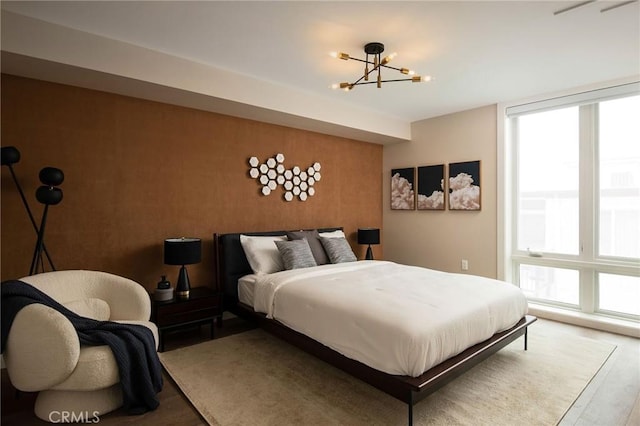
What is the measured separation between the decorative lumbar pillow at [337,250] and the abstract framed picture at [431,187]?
166 cm

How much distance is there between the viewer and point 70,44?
2.65m

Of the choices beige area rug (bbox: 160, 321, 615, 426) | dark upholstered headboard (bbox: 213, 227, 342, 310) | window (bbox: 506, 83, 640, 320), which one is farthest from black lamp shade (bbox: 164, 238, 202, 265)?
window (bbox: 506, 83, 640, 320)

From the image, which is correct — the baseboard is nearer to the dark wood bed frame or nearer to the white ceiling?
the dark wood bed frame

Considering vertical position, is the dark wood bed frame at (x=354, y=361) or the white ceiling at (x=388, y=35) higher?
the white ceiling at (x=388, y=35)

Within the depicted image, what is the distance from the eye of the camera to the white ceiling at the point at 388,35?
2.39 m

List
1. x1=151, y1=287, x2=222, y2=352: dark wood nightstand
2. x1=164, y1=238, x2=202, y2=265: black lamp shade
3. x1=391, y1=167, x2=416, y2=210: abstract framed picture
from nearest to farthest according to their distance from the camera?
1. x1=151, y1=287, x2=222, y2=352: dark wood nightstand
2. x1=164, y1=238, x2=202, y2=265: black lamp shade
3. x1=391, y1=167, x2=416, y2=210: abstract framed picture

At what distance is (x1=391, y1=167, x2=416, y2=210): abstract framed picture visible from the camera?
5.52 metres

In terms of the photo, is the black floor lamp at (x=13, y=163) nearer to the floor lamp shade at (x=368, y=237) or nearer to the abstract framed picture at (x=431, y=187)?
the floor lamp shade at (x=368, y=237)

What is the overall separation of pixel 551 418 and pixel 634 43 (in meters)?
3.12

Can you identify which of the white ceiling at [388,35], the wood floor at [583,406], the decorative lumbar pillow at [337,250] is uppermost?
the white ceiling at [388,35]

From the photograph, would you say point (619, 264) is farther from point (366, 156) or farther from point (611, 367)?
point (366, 156)

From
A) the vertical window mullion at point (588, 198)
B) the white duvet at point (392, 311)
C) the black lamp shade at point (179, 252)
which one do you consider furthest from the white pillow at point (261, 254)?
the vertical window mullion at point (588, 198)

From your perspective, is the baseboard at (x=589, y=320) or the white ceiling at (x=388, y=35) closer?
the white ceiling at (x=388, y=35)

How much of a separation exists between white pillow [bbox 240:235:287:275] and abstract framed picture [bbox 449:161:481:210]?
278 cm
